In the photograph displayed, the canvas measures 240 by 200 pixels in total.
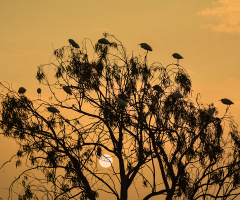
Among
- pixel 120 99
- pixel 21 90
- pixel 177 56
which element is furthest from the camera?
pixel 21 90

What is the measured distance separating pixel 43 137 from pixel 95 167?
1.25 metres

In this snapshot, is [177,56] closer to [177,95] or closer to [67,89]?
[177,95]

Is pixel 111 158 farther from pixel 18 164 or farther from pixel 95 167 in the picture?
pixel 18 164

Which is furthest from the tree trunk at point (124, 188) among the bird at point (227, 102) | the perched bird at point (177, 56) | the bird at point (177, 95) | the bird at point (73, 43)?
the bird at point (73, 43)

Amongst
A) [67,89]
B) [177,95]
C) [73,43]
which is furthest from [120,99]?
[73,43]

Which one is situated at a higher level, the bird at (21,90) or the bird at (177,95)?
the bird at (21,90)

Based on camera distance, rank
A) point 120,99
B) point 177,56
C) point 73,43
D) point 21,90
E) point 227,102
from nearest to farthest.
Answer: point 120,99
point 227,102
point 177,56
point 21,90
point 73,43

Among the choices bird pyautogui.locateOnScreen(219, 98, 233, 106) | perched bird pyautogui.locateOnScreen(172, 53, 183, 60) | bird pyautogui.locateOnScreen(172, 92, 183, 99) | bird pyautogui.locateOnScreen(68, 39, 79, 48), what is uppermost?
bird pyautogui.locateOnScreen(68, 39, 79, 48)

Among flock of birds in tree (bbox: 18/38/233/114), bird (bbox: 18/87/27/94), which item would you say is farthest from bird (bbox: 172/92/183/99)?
bird (bbox: 18/87/27/94)

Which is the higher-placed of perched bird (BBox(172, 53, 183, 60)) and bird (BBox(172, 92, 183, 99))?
perched bird (BBox(172, 53, 183, 60))

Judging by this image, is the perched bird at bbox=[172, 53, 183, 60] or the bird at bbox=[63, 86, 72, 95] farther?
the perched bird at bbox=[172, 53, 183, 60]

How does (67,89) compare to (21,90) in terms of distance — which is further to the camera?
(21,90)

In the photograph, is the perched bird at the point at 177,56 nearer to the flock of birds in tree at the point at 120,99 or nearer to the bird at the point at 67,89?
the flock of birds in tree at the point at 120,99

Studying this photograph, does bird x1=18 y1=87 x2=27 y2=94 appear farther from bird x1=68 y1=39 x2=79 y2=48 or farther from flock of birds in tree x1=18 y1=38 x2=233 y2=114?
bird x1=68 y1=39 x2=79 y2=48
